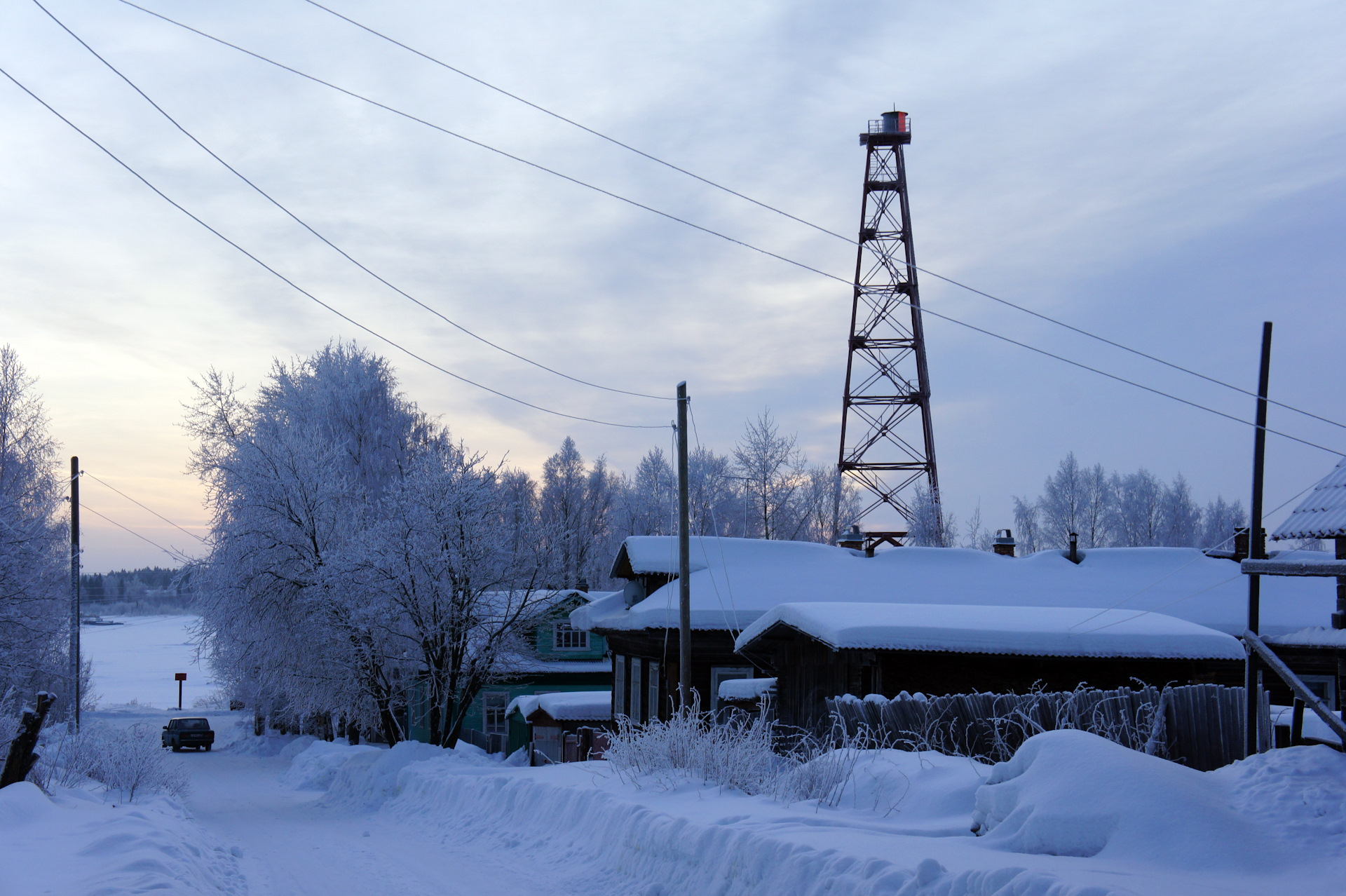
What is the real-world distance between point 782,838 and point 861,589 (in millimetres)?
17346

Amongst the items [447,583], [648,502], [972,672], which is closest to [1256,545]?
[972,672]

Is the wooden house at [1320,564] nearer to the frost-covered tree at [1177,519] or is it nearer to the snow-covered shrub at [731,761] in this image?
the snow-covered shrub at [731,761]

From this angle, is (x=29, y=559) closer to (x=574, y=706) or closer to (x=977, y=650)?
(x=574, y=706)

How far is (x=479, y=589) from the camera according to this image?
1000 inches

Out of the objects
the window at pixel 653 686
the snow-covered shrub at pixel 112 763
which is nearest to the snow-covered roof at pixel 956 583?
the window at pixel 653 686

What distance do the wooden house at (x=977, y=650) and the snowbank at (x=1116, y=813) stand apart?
29.9 ft

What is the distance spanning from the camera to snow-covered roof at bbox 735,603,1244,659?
17.0 metres

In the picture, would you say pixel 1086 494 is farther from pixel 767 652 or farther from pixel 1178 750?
pixel 1178 750

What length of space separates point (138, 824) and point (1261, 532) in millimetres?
12569

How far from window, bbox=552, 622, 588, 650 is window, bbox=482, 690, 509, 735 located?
9.36 ft

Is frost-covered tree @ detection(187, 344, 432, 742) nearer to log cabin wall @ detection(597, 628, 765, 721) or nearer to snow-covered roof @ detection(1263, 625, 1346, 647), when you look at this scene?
log cabin wall @ detection(597, 628, 765, 721)

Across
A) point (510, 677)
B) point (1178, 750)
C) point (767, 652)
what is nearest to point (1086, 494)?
point (510, 677)

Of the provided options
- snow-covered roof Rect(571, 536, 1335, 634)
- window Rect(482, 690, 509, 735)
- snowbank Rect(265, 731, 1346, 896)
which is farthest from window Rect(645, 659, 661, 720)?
snowbank Rect(265, 731, 1346, 896)

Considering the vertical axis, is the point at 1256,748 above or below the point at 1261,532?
below
